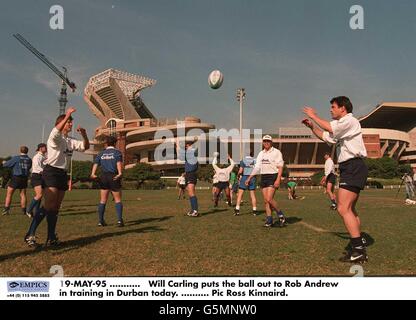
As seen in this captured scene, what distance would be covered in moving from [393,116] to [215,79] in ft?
293

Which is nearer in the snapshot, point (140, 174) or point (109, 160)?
point (109, 160)

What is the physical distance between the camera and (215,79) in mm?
31641

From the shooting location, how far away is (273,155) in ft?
24.8

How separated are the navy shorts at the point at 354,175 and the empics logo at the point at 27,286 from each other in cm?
372

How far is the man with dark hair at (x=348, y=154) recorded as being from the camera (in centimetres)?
438

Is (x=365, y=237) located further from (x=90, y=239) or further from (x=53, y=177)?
(x=53, y=177)

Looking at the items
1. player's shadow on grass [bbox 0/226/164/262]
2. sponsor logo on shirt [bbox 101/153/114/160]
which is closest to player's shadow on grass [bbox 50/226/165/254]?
player's shadow on grass [bbox 0/226/164/262]

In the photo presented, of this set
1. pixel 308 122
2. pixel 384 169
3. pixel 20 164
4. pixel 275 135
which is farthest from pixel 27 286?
pixel 275 135

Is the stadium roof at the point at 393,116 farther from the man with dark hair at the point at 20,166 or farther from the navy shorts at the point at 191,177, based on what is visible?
the man with dark hair at the point at 20,166

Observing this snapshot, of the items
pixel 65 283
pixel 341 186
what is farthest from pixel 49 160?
pixel 341 186

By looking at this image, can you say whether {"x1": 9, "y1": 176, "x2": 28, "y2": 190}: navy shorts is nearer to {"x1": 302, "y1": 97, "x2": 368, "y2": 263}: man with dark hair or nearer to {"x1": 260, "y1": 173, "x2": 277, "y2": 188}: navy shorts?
{"x1": 260, "y1": 173, "x2": 277, "y2": 188}: navy shorts
